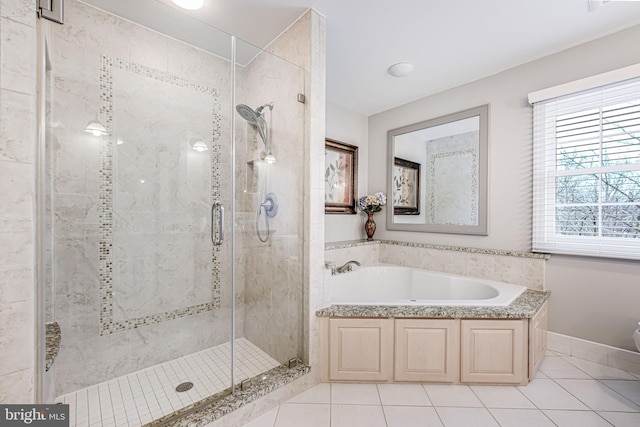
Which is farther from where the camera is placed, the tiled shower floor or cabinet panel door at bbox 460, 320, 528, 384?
cabinet panel door at bbox 460, 320, 528, 384

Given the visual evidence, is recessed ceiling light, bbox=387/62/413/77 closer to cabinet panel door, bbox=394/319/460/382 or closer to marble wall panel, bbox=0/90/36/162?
cabinet panel door, bbox=394/319/460/382

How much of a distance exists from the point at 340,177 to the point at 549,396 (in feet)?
8.08

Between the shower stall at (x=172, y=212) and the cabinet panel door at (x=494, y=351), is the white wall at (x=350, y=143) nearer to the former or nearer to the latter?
the shower stall at (x=172, y=212)

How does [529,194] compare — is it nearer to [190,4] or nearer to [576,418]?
[576,418]

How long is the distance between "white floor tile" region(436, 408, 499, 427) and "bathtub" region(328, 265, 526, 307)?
0.81 m

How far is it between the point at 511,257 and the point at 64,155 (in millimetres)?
3281

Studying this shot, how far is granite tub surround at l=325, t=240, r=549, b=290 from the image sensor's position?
229 cm

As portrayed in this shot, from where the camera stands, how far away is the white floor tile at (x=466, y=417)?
4.81 feet

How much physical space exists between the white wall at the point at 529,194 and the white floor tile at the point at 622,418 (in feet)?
2.02

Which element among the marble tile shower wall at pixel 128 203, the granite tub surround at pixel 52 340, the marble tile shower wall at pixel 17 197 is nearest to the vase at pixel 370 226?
the marble tile shower wall at pixel 128 203

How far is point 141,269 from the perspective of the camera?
1.89 metres

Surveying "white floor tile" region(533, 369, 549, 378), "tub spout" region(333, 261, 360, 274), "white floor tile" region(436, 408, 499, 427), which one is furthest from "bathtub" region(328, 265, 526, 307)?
"white floor tile" region(436, 408, 499, 427)

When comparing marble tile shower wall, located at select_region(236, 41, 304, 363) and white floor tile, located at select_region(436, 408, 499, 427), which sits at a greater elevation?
marble tile shower wall, located at select_region(236, 41, 304, 363)

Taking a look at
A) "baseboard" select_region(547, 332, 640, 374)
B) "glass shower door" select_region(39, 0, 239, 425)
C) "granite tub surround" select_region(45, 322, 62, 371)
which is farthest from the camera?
"baseboard" select_region(547, 332, 640, 374)
